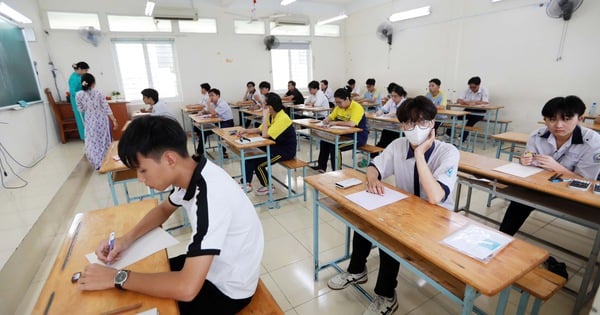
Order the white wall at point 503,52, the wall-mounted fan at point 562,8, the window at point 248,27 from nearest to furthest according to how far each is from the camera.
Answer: the wall-mounted fan at point 562,8
the white wall at point 503,52
the window at point 248,27

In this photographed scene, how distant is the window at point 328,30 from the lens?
8.77m

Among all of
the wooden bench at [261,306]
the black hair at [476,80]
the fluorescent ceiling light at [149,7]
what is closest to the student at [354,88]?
the black hair at [476,80]

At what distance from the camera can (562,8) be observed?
4500 mm

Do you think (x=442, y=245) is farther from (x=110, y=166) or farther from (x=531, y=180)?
(x=110, y=166)

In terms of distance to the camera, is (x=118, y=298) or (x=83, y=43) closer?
(x=118, y=298)

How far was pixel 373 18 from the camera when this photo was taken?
315 inches

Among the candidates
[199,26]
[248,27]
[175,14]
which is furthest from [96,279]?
[248,27]

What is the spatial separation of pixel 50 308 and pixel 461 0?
7.43 metres

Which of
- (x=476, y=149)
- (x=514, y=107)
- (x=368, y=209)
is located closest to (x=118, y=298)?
(x=368, y=209)

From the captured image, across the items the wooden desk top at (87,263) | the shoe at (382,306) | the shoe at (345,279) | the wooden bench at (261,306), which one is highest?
the wooden desk top at (87,263)

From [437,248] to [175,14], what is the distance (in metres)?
7.23

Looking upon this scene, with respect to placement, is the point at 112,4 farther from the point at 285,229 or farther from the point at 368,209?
the point at 368,209

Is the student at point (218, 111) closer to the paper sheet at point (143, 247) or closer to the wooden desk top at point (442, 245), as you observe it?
the wooden desk top at point (442, 245)

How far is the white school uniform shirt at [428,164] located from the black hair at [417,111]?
0.19 m
